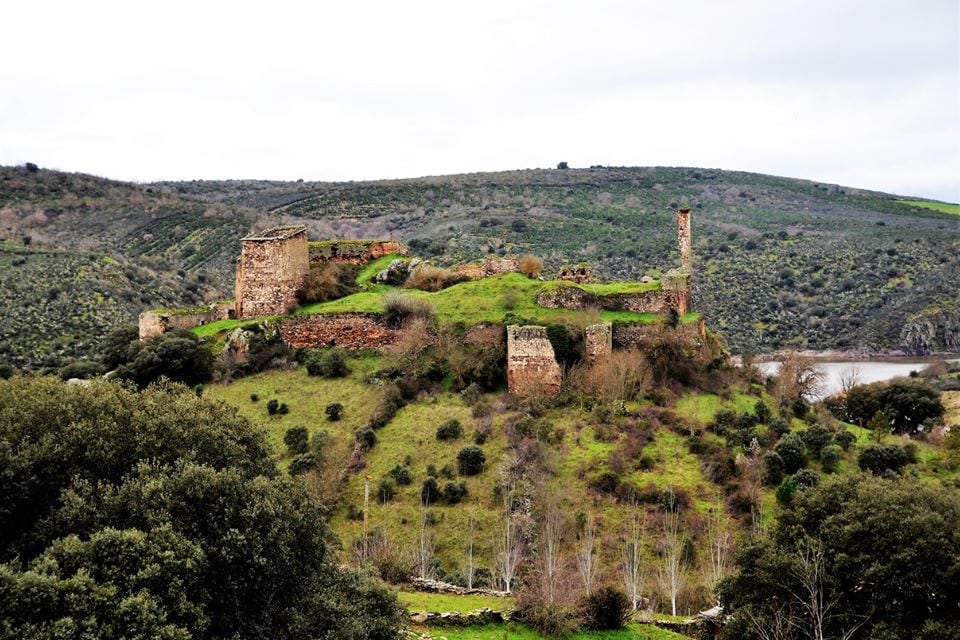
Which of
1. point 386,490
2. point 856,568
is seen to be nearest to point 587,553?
point 386,490

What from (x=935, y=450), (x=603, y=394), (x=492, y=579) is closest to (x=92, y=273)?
(x=603, y=394)

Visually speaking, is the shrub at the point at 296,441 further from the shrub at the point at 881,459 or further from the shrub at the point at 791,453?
the shrub at the point at 881,459

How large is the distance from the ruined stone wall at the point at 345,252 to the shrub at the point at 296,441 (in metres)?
12.0

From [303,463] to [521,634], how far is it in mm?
11355

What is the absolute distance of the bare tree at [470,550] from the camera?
23.4 metres

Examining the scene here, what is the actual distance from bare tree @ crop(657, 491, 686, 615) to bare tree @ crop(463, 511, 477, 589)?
4.80 meters

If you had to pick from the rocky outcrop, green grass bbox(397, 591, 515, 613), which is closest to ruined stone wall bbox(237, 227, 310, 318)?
green grass bbox(397, 591, 515, 613)

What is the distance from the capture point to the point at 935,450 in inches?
1244

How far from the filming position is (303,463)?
27797 millimetres

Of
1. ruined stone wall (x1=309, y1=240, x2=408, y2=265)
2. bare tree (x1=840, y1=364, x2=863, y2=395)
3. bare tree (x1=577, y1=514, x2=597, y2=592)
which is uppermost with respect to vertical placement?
ruined stone wall (x1=309, y1=240, x2=408, y2=265)

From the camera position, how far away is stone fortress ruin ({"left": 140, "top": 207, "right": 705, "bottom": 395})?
31797 millimetres

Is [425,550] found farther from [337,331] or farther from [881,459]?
[881,459]

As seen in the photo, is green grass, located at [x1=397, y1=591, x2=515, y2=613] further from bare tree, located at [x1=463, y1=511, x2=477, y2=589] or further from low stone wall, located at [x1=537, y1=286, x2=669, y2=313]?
low stone wall, located at [x1=537, y1=286, x2=669, y2=313]

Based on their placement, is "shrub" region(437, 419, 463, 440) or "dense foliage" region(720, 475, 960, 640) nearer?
"dense foliage" region(720, 475, 960, 640)
